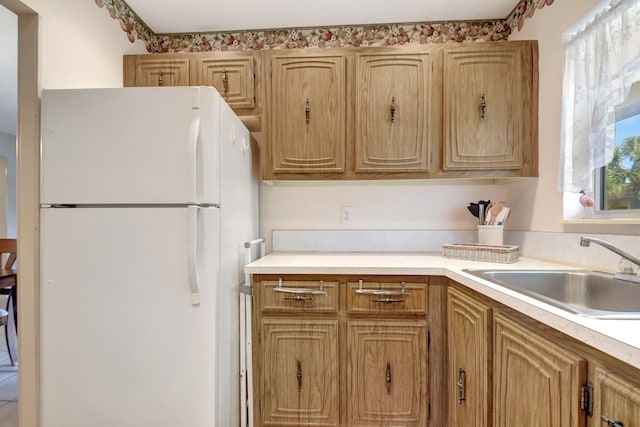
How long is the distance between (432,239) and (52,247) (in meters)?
2.00

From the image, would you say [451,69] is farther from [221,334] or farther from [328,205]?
[221,334]

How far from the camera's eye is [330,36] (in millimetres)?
2062

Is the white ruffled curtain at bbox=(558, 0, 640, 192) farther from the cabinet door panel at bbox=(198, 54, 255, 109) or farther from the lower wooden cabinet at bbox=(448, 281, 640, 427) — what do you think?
the cabinet door panel at bbox=(198, 54, 255, 109)

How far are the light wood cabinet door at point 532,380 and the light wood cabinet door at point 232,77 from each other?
1.68m

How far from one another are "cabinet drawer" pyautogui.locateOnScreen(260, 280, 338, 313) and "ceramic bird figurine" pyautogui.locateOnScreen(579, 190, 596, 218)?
3.94 feet

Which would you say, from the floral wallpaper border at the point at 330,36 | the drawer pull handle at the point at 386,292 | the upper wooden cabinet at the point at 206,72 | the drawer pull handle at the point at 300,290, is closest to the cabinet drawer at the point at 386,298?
the drawer pull handle at the point at 386,292

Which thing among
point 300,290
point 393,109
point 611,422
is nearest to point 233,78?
point 393,109

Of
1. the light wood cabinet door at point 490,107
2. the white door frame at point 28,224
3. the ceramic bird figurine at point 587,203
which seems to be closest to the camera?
the white door frame at point 28,224

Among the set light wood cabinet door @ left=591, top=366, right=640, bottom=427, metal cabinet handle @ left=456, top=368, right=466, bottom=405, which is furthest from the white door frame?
light wood cabinet door @ left=591, top=366, right=640, bottom=427

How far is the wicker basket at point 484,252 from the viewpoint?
1.56 meters

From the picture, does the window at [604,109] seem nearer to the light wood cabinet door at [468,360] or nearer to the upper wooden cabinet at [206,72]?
the light wood cabinet door at [468,360]

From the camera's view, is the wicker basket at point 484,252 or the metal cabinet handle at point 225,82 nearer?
the wicker basket at point 484,252

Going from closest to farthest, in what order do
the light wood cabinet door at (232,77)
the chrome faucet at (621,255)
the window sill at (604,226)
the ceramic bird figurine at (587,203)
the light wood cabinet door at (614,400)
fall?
the light wood cabinet door at (614,400) < the chrome faucet at (621,255) < the window sill at (604,226) < the ceramic bird figurine at (587,203) < the light wood cabinet door at (232,77)

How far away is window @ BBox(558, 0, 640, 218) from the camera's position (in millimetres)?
1206
